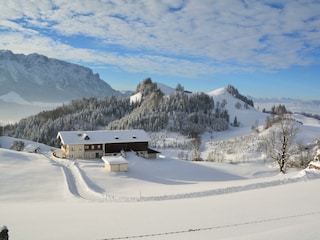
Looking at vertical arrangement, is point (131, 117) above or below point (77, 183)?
above

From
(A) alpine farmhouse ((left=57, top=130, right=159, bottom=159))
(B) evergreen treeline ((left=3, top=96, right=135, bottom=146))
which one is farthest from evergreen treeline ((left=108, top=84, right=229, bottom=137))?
(A) alpine farmhouse ((left=57, top=130, right=159, bottom=159))

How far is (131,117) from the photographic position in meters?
147

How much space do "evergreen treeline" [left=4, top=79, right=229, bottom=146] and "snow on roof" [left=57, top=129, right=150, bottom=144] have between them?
228ft

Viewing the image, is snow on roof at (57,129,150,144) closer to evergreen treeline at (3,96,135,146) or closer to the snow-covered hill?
the snow-covered hill

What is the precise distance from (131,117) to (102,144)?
96192mm

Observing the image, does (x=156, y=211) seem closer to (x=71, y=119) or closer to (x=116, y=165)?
(x=116, y=165)

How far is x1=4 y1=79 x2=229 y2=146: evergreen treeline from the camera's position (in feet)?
440

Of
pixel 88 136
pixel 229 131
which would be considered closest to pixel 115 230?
pixel 88 136

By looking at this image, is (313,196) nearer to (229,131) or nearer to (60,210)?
(60,210)

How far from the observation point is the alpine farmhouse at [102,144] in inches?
1948

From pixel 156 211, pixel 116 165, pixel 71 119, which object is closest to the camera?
pixel 156 211

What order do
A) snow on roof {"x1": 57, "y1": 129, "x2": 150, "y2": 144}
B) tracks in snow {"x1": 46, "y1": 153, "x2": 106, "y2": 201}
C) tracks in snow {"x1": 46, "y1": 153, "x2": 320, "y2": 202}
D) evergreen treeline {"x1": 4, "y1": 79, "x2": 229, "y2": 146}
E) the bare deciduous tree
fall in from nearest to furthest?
tracks in snow {"x1": 46, "y1": 153, "x2": 320, "y2": 202} → tracks in snow {"x1": 46, "y1": 153, "x2": 106, "y2": 201} → the bare deciduous tree → snow on roof {"x1": 57, "y1": 129, "x2": 150, "y2": 144} → evergreen treeline {"x1": 4, "y1": 79, "x2": 229, "y2": 146}

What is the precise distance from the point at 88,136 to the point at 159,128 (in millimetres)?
85031

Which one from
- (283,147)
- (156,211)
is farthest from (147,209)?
(283,147)
